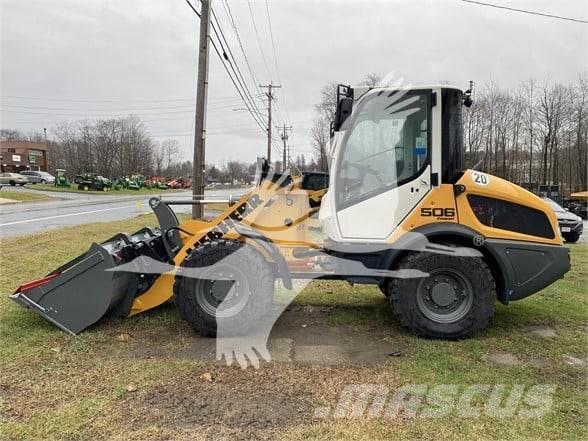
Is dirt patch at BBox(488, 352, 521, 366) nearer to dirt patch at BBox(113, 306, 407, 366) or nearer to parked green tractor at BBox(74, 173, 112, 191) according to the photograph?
dirt patch at BBox(113, 306, 407, 366)

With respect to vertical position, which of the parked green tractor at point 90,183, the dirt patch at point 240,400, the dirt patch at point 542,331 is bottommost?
the dirt patch at point 240,400

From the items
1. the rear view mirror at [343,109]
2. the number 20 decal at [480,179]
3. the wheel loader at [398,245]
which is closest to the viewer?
the rear view mirror at [343,109]

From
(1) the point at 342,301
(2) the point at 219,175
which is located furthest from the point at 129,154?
(1) the point at 342,301

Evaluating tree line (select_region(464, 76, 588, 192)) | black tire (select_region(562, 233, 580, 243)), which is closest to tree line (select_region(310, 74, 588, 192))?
tree line (select_region(464, 76, 588, 192))

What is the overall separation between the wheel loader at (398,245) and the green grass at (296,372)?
34 centimetres

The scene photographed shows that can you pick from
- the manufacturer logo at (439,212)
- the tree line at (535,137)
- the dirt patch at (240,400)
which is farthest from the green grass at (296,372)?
the tree line at (535,137)

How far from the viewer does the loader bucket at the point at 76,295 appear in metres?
5.00

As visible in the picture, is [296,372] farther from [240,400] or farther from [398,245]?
[398,245]

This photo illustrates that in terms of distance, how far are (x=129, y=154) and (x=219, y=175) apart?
40718mm

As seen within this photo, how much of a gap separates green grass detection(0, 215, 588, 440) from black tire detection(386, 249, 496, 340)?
6.8 inches

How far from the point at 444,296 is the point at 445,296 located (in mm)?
10

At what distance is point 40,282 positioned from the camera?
5.05 metres

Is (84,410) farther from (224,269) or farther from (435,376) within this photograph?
(435,376)

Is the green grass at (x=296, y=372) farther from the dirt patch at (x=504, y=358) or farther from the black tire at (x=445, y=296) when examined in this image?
the black tire at (x=445, y=296)
